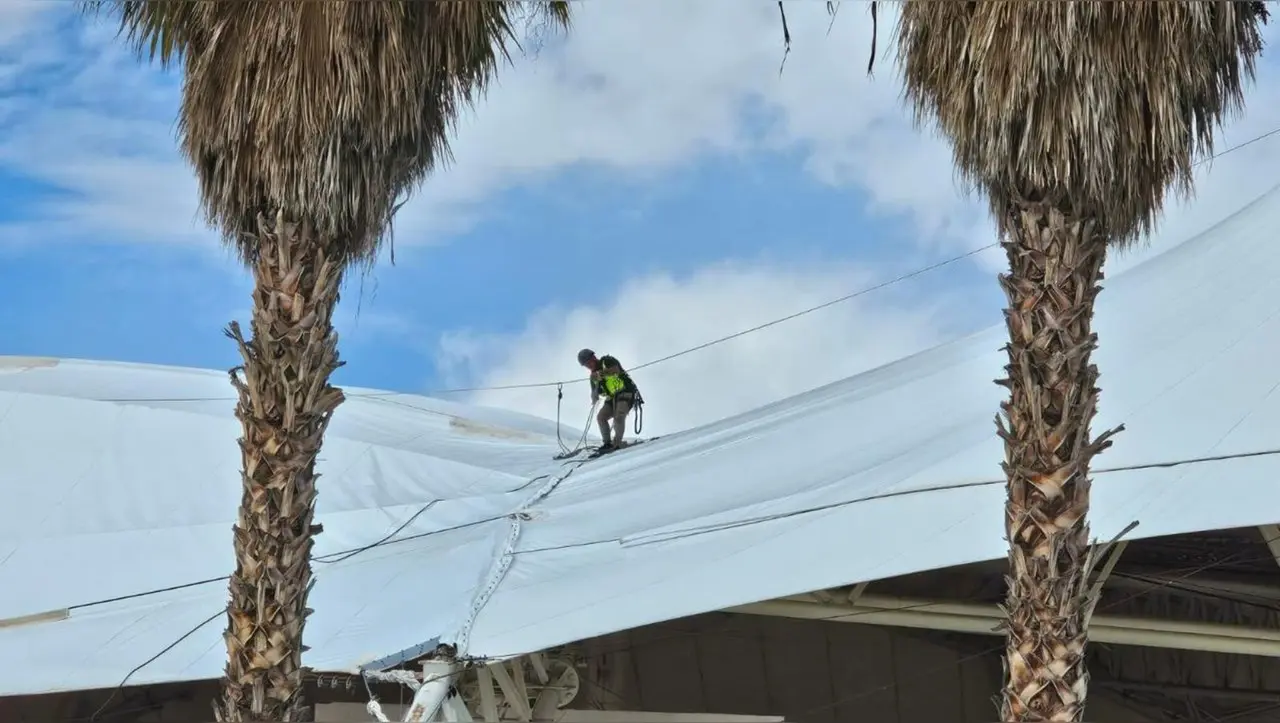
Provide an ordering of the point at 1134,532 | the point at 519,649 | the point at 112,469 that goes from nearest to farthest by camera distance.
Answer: the point at 1134,532 → the point at 519,649 → the point at 112,469

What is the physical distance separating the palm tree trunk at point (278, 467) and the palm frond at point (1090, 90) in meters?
3.46

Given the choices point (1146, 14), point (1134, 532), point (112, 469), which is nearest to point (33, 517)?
point (112, 469)

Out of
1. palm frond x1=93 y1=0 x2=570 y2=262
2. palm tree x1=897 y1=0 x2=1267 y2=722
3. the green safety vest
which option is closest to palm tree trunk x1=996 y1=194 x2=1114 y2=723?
palm tree x1=897 y1=0 x2=1267 y2=722

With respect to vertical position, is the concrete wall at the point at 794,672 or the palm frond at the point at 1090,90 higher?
the palm frond at the point at 1090,90

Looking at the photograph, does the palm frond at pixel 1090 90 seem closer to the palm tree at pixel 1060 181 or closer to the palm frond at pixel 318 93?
the palm tree at pixel 1060 181

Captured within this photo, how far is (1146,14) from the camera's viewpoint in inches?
243

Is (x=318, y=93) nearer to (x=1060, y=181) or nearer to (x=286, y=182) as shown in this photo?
(x=286, y=182)

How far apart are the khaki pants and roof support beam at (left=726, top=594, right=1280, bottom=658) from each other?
5989 millimetres

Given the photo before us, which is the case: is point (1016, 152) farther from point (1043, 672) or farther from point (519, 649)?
point (519, 649)

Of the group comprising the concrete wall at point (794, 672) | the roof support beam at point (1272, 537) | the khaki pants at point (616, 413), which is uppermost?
the khaki pants at point (616, 413)

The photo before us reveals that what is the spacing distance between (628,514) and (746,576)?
301cm

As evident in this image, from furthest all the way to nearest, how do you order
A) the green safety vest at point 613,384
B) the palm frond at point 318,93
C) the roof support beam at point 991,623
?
A: the green safety vest at point 613,384
the roof support beam at point 991,623
the palm frond at point 318,93

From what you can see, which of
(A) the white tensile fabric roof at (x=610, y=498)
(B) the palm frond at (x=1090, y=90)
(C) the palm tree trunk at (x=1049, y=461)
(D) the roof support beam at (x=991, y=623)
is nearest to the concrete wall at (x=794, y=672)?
(A) the white tensile fabric roof at (x=610, y=498)

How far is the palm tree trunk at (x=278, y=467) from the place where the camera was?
7125 mm
